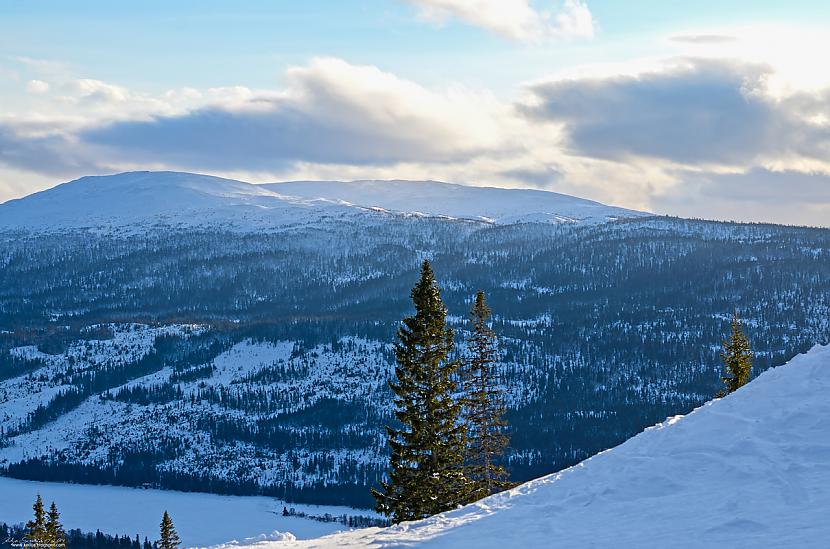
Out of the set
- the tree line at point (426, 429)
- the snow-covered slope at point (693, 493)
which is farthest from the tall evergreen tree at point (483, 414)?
the snow-covered slope at point (693, 493)

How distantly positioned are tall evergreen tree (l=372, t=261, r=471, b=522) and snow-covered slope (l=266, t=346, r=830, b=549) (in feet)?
35.8

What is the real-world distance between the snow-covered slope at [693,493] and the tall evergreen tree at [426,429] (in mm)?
10926

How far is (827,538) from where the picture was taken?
19672 millimetres

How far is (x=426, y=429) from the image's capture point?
3959 centimetres

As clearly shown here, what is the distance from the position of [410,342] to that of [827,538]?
2226 cm

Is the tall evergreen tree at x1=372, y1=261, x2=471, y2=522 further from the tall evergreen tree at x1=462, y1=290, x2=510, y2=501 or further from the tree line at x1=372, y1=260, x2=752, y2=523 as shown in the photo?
the tall evergreen tree at x1=462, y1=290, x2=510, y2=501

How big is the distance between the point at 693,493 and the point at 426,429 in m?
17.0

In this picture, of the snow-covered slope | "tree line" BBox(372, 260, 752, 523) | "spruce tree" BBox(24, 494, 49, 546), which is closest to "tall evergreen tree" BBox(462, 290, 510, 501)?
"tree line" BBox(372, 260, 752, 523)

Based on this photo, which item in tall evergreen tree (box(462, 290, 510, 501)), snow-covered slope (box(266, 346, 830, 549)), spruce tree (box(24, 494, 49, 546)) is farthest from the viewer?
spruce tree (box(24, 494, 49, 546))

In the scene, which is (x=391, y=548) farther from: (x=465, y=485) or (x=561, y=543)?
(x=465, y=485)

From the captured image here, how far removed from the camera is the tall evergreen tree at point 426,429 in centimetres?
3934

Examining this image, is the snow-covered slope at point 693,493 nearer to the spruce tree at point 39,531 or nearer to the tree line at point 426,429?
the tree line at point 426,429

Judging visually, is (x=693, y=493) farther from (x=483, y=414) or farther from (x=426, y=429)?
(x=483, y=414)

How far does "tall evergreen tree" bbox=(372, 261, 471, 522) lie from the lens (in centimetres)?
3934
